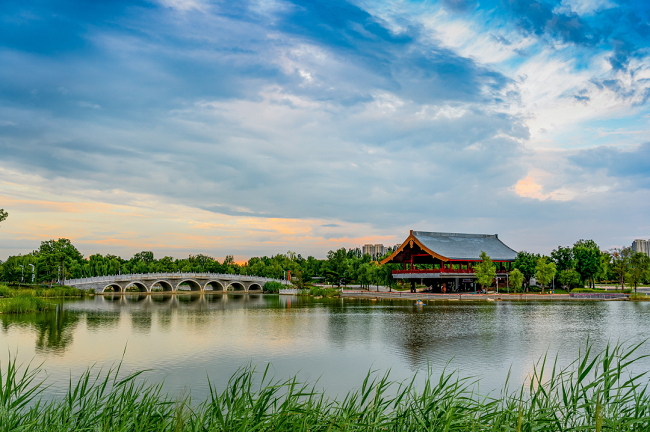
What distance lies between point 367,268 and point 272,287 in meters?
Result: 16.0

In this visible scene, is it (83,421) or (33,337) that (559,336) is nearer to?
(83,421)

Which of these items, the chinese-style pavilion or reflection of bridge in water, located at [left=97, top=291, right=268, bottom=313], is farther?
the chinese-style pavilion

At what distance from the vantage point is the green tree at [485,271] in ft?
168

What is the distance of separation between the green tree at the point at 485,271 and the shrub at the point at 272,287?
31.5m

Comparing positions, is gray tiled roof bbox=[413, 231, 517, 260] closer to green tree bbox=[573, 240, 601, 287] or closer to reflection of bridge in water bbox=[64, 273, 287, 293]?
green tree bbox=[573, 240, 601, 287]

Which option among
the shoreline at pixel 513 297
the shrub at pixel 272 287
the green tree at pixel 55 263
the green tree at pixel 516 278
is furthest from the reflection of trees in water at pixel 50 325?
the green tree at pixel 516 278

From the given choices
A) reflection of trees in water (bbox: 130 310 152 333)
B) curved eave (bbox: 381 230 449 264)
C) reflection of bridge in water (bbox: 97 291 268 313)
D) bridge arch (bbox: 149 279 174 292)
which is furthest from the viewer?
bridge arch (bbox: 149 279 174 292)

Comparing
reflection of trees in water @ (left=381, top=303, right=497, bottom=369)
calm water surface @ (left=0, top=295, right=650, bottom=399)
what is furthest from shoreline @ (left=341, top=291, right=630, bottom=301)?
reflection of trees in water @ (left=381, top=303, right=497, bottom=369)

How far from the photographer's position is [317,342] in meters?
21.5

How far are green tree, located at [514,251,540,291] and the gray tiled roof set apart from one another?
156cm

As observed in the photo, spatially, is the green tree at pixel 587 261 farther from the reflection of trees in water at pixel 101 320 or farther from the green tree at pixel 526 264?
the reflection of trees in water at pixel 101 320

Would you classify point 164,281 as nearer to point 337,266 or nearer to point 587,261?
point 337,266

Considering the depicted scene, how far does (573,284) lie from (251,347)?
5021 cm

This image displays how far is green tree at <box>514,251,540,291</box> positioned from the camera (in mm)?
54844
